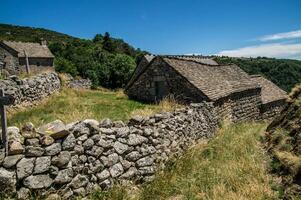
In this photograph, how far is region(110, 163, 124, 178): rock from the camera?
21.7ft

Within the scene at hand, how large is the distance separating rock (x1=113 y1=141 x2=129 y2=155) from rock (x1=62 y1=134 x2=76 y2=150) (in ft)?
3.50

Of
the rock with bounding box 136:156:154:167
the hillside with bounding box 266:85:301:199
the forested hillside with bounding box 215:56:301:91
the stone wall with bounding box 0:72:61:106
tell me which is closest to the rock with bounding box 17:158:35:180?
the rock with bounding box 136:156:154:167

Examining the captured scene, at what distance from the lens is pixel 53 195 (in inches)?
221

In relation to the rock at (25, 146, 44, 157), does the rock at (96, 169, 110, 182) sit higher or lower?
lower

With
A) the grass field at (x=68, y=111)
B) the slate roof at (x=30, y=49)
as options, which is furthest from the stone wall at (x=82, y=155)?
the slate roof at (x=30, y=49)

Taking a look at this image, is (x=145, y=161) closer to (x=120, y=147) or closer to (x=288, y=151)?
(x=120, y=147)

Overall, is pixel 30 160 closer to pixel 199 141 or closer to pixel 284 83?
pixel 199 141

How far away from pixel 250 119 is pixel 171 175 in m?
14.3

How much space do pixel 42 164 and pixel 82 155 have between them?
32.9 inches

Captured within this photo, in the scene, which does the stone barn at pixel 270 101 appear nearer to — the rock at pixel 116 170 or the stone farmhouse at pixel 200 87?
the stone farmhouse at pixel 200 87

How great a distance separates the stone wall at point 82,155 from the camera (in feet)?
18.1

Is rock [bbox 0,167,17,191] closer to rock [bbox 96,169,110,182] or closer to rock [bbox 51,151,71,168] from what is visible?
rock [bbox 51,151,71,168]

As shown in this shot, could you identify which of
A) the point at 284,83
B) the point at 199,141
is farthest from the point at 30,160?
the point at 284,83

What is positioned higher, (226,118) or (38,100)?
(38,100)
